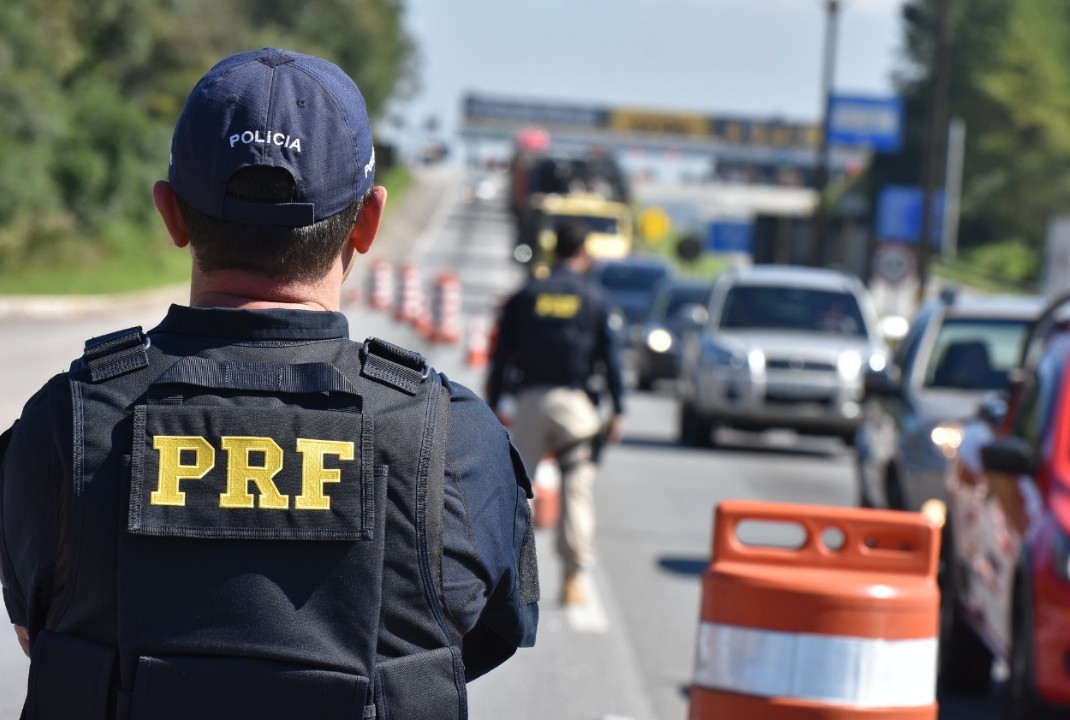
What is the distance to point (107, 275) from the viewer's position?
42062mm

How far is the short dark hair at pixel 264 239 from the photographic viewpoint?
8.02 ft

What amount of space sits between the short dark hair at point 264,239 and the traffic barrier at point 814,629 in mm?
2726

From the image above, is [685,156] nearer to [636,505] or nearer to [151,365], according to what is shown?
[636,505]

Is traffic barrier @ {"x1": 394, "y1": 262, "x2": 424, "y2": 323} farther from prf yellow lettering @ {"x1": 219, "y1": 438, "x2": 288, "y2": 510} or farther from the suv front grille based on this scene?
prf yellow lettering @ {"x1": 219, "y1": 438, "x2": 288, "y2": 510}

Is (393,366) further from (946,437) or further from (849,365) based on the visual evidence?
(849,365)

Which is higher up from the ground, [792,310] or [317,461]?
[317,461]

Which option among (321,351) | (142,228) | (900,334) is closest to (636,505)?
(900,334)

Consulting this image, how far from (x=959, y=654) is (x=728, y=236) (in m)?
60.3

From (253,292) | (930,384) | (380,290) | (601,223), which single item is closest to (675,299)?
(380,290)

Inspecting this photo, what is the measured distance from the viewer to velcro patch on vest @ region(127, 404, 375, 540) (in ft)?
7.73

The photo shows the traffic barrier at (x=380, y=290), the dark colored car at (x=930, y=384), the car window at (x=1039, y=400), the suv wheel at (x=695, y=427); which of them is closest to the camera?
the car window at (x=1039, y=400)

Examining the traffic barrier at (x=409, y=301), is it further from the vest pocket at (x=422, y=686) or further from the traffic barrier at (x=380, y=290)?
the vest pocket at (x=422, y=686)

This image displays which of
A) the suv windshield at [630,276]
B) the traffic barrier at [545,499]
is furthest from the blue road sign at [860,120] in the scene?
the traffic barrier at [545,499]

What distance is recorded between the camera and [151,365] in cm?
244
